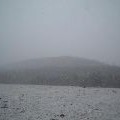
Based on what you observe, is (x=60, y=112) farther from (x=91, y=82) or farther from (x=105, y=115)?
(x=91, y=82)

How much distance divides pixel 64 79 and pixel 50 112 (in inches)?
3695

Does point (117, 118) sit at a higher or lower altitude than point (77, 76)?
lower

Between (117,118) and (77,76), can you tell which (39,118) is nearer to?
(117,118)

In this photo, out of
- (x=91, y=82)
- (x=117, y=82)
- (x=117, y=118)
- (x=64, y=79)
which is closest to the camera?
→ (x=117, y=118)

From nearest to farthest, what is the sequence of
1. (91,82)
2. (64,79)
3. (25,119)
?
(25,119) < (91,82) < (64,79)

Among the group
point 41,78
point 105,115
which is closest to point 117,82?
point 41,78

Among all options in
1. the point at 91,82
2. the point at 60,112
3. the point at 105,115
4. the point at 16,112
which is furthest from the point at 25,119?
the point at 91,82

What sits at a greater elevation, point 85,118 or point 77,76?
point 77,76

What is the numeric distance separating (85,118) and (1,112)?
7607 millimetres

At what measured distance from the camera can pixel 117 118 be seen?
1878cm

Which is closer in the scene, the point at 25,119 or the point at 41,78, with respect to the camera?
the point at 25,119

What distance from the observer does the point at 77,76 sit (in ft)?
388

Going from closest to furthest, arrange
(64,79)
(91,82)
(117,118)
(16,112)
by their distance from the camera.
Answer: (117,118)
(16,112)
(91,82)
(64,79)

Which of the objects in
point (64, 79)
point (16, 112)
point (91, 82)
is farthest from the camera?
point (64, 79)
